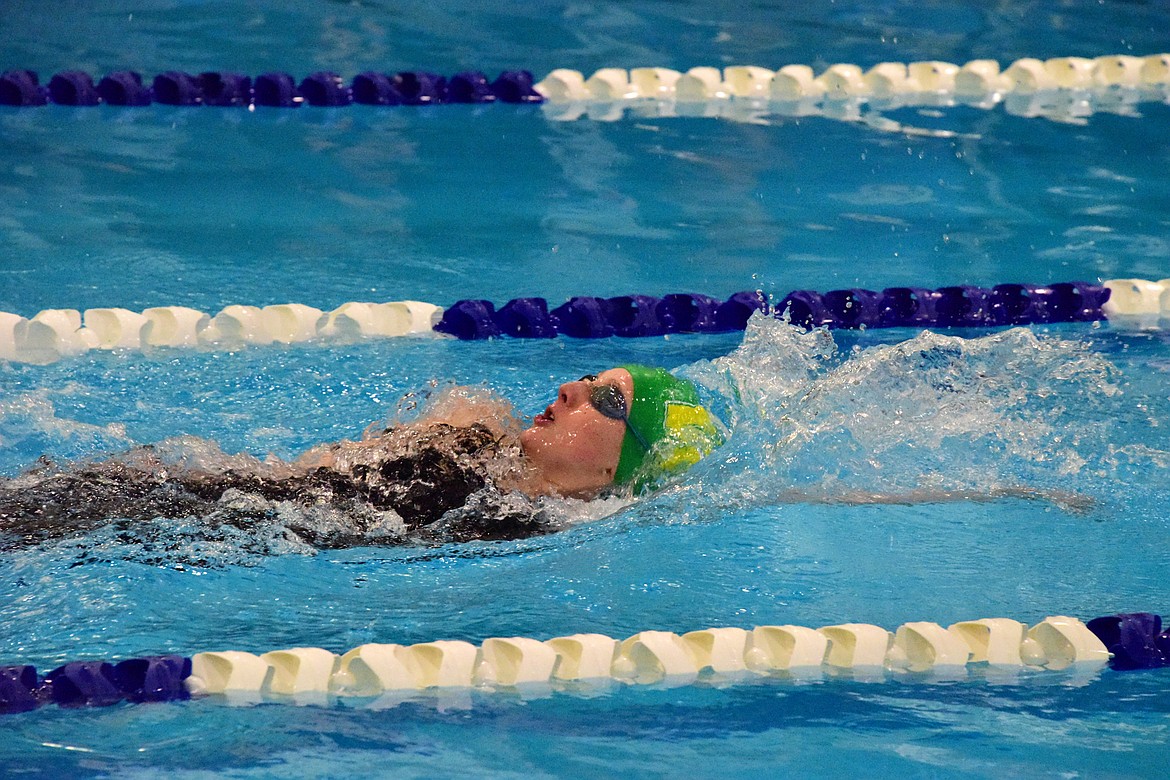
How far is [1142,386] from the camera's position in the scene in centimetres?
422

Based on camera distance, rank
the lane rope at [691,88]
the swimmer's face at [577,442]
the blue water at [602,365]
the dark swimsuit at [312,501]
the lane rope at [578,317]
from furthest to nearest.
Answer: the lane rope at [691,88] < the lane rope at [578,317] < the swimmer's face at [577,442] < the dark swimsuit at [312,501] < the blue water at [602,365]

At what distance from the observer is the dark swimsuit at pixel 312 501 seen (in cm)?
294

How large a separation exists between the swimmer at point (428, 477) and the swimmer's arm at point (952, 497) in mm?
318

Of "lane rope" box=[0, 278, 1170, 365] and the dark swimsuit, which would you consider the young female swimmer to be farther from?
"lane rope" box=[0, 278, 1170, 365]

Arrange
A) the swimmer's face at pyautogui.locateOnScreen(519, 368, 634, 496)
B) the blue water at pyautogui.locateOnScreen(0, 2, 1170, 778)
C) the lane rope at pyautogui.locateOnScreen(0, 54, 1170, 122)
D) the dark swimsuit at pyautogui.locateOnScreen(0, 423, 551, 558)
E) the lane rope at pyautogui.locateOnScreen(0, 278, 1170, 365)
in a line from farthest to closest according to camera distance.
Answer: the lane rope at pyautogui.locateOnScreen(0, 54, 1170, 122) < the lane rope at pyautogui.locateOnScreen(0, 278, 1170, 365) < the swimmer's face at pyautogui.locateOnScreen(519, 368, 634, 496) < the dark swimsuit at pyautogui.locateOnScreen(0, 423, 551, 558) < the blue water at pyautogui.locateOnScreen(0, 2, 1170, 778)

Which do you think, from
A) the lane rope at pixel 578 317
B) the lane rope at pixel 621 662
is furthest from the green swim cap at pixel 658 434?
the lane rope at pixel 578 317

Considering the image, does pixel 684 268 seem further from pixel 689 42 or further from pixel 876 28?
pixel 876 28

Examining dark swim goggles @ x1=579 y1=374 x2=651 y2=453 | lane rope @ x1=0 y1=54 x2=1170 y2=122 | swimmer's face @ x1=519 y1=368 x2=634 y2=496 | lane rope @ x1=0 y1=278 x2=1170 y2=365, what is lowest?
swimmer's face @ x1=519 y1=368 x2=634 y2=496

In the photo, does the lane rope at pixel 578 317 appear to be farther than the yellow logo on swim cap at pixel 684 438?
Yes

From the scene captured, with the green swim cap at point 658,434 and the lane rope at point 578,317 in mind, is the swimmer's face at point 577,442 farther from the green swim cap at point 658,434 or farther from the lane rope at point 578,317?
the lane rope at point 578,317

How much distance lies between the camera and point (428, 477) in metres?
3.14

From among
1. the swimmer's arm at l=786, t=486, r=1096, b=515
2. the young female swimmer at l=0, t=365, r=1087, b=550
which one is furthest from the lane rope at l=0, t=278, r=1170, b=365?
the young female swimmer at l=0, t=365, r=1087, b=550

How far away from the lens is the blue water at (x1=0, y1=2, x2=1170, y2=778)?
8.25ft

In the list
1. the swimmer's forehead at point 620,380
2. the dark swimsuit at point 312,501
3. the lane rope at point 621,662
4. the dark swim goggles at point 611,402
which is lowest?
the lane rope at point 621,662
